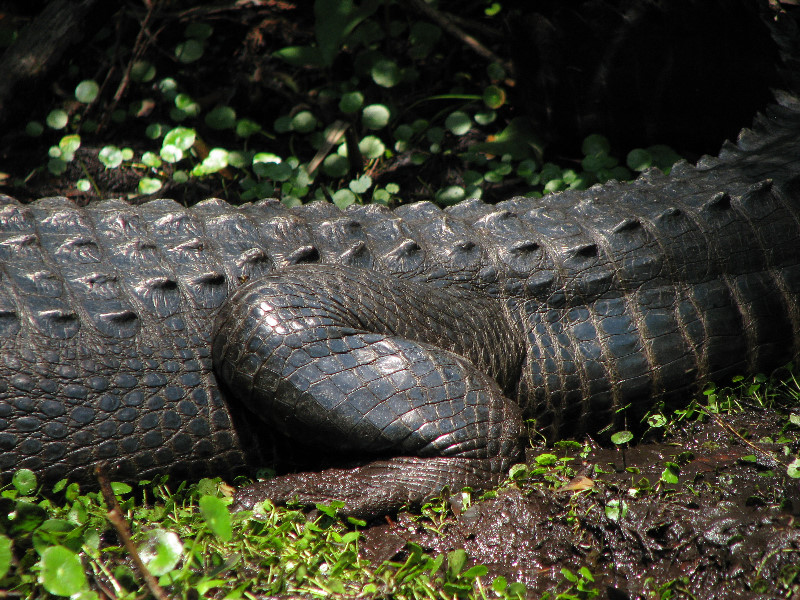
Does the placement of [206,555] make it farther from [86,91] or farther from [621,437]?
[86,91]

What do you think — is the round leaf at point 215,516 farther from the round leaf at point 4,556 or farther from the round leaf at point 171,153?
the round leaf at point 171,153

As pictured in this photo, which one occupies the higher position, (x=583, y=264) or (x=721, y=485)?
(x=583, y=264)

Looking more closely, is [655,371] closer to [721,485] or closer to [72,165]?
[721,485]

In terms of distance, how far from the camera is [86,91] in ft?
15.8

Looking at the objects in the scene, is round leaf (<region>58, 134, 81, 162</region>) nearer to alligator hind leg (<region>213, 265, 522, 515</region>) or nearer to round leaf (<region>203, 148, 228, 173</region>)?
round leaf (<region>203, 148, 228, 173</region>)

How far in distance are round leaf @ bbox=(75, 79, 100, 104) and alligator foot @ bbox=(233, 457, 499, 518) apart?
339 centimetres

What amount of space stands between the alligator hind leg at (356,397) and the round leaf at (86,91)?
3023 millimetres

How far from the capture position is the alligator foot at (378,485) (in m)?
2.31

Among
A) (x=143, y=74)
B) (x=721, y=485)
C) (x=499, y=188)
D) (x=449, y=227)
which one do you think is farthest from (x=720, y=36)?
(x=143, y=74)

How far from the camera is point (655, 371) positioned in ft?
9.11

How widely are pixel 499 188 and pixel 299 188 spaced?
1.22 metres

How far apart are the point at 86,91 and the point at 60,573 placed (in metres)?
3.87

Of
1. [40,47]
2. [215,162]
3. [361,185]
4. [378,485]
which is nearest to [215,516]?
[378,485]

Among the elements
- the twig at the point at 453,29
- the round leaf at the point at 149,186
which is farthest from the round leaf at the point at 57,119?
the twig at the point at 453,29
